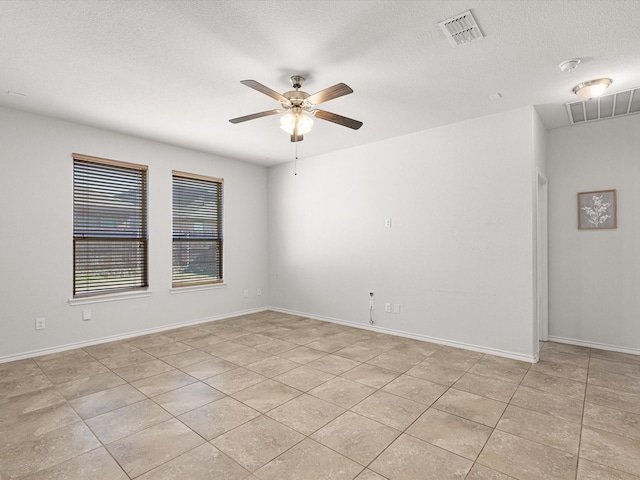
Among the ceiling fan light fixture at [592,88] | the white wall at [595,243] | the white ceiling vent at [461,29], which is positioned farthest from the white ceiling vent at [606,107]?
the white ceiling vent at [461,29]

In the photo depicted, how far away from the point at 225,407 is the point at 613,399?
3098 millimetres

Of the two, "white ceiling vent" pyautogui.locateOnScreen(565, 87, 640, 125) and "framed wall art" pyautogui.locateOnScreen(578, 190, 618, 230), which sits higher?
"white ceiling vent" pyautogui.locateOnScreen(565, 87, 640, 125)

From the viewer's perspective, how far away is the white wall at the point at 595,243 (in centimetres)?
387

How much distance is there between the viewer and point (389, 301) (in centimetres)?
478

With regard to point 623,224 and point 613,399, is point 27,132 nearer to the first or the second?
point 613,399

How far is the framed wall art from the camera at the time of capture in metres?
3.97

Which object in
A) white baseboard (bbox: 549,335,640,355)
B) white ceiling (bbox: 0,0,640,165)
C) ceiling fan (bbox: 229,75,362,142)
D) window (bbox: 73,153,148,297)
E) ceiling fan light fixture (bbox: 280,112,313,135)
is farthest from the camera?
window (bbox: 73,153,148,297)

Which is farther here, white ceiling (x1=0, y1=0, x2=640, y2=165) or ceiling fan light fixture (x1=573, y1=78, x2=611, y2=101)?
ceiling fan light fixture (x1=573, y1=78, x2=611, y2=101)

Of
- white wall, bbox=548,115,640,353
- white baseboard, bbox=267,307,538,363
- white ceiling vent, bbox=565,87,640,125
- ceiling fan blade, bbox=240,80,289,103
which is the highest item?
white ceiling vent, bbox=565,87,640,125

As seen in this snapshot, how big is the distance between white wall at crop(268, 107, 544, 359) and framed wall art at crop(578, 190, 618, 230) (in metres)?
0.82

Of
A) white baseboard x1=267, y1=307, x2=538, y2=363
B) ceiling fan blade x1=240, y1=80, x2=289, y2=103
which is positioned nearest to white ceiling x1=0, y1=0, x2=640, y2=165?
ceiling fan blade x1=240, y1=80, x2=289, y2=103

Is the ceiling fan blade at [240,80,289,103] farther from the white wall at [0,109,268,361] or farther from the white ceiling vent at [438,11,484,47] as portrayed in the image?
the white wall at [0,109,268,361]

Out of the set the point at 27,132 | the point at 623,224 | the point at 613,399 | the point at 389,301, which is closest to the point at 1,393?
the point at 27,132

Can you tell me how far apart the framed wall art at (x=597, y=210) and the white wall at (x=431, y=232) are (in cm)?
82
